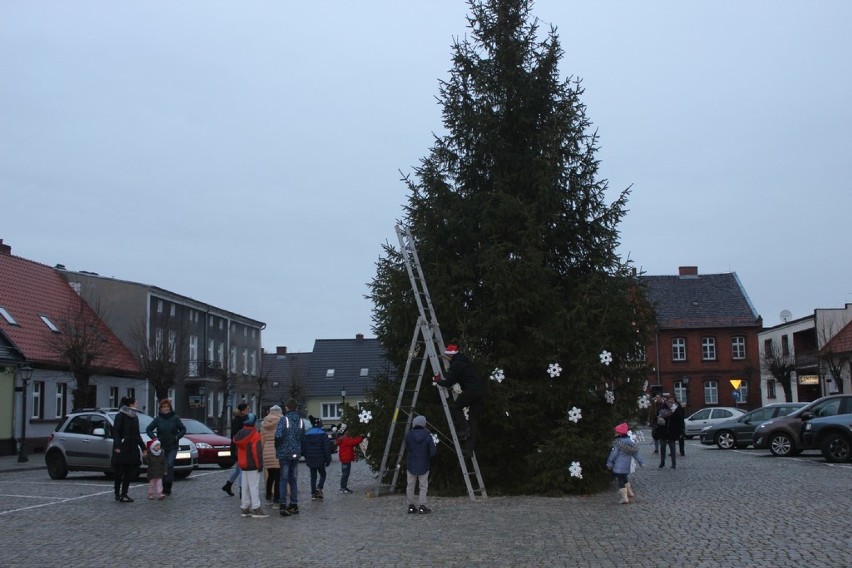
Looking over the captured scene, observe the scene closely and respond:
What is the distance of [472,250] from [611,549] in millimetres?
Result: 8942

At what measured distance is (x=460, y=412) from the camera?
1688 centimetres

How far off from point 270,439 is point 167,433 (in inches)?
152

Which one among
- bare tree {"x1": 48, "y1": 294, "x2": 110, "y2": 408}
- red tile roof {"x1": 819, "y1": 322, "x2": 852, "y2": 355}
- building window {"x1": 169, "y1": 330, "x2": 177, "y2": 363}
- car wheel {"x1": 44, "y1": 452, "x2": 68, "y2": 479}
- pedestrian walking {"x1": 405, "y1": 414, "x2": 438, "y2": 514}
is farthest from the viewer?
red tile roof {"x1": 819, "y1": 322, "x2": 852, "y2": 355}

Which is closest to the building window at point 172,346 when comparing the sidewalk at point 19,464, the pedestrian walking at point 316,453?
the sidewalk at point 19,464

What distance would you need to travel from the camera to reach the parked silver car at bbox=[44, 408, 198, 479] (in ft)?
77.9

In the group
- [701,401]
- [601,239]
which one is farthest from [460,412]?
[701,401]

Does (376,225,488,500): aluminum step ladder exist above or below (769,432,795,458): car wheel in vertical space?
above

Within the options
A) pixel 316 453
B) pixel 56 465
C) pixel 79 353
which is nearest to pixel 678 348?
pixel 79 353

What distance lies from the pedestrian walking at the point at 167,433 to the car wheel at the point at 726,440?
70.9 ft

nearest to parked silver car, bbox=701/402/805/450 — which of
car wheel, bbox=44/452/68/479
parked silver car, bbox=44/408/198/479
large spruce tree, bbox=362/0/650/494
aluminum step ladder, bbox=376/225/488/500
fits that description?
large spruce tree, bbox=362/0/650/494

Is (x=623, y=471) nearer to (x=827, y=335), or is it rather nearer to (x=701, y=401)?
(x=827, y=335)

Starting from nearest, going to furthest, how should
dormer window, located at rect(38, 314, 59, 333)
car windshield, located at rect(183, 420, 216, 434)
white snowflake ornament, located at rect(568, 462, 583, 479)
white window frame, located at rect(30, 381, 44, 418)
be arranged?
white snowflake ornament, located at rect(568, 462, 583, 479) < car windshield, located at rect(183, 420, 216, 434) < white window frame, located at rect(30, 381, 44, 418) < dormer window, located at rect(38, 314, 59, 333)

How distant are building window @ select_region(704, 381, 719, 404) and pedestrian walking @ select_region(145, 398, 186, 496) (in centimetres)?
6217

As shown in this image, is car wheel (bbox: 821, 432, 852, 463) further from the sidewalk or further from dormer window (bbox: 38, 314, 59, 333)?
dormer window (bbox: 38, 314, 59, 333)
